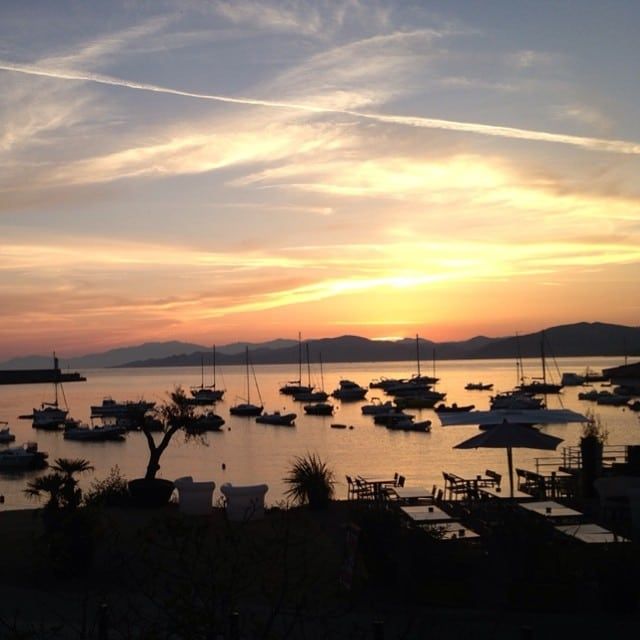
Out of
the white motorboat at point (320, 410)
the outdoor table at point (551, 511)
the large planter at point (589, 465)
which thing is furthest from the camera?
the white motorboat at point (320, 410)

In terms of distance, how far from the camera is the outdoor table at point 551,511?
39.1 ft

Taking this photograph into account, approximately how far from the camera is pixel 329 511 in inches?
611

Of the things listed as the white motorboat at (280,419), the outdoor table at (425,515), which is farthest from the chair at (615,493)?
the white motorboat at (280,419)

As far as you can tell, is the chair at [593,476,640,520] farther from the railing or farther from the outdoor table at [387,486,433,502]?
the railing

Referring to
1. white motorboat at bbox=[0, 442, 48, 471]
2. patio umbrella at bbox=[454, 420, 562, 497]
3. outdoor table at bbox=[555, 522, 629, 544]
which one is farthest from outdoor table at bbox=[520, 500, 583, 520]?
white motorboat at bbox=[0, 442, 48, 471]

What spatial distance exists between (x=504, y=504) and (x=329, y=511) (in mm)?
3242

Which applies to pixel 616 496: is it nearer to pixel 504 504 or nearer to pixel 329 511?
pixel 504 504

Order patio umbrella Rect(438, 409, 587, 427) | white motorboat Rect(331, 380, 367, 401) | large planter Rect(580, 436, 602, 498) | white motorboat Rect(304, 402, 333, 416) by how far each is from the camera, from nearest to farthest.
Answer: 1. patio umbrella Rect(438, 409, 587, 427)
2. large planter Rect(580, 436, 602, 498)
3. white motorboat Rect(304, 402, 333, 416)
4. white motorboat Rect(331, 380, 367, 401)

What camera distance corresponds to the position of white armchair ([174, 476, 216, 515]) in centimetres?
1468

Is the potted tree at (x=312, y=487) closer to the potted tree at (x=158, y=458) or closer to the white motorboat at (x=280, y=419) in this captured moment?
the potted tree at (x=158, y=458)

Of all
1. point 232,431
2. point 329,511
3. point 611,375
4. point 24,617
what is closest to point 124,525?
point 329,511

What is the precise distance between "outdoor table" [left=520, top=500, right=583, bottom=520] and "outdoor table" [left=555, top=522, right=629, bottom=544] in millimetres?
586

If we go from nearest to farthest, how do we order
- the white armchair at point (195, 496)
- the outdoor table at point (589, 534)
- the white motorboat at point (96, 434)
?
the outdoor table at point (589, 534) → the white armchair at point (195, 496) → the white motorboat at point (96, 434)

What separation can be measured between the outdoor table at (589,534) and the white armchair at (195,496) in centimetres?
622
